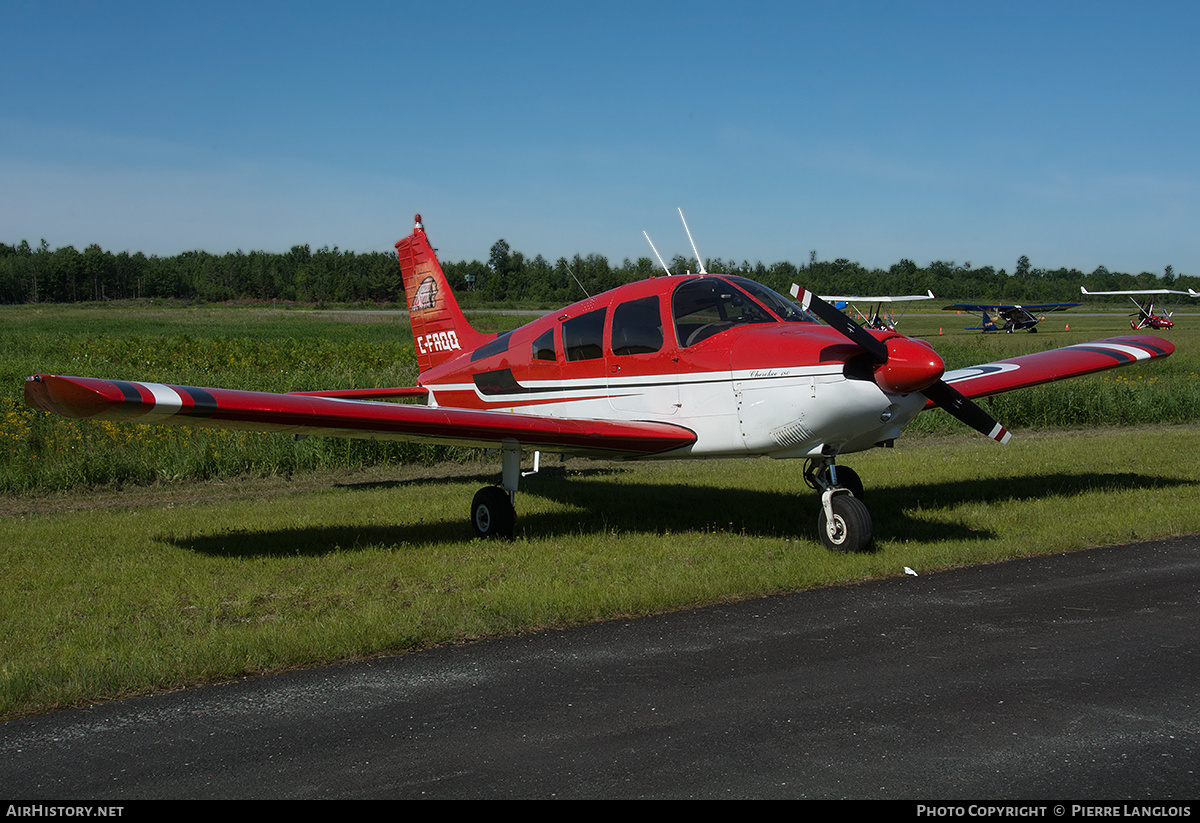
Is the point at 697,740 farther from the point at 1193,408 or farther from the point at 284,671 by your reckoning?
the point at 1193,408

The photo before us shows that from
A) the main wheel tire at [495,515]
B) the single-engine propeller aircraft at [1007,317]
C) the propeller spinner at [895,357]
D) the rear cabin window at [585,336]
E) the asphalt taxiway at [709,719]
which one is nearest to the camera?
the asphalt taxiway at [709,719]

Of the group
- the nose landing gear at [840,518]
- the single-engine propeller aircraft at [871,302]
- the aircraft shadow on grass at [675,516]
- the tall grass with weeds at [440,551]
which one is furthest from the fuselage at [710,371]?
the single-engine propeller aircraft at [871,302]

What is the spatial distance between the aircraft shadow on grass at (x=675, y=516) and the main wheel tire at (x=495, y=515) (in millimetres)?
311

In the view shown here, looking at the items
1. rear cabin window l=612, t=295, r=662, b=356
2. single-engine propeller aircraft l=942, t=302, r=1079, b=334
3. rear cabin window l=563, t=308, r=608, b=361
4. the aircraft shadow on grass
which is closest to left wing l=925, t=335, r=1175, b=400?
the aircraft shadow on grass

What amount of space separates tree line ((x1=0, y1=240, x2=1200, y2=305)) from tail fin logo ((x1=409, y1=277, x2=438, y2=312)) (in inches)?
2216

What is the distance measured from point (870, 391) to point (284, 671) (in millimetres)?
4821

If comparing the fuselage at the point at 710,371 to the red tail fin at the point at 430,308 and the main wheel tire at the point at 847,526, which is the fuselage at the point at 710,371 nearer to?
the main wheel tire at the point at 847,526

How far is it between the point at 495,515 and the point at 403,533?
109 cm

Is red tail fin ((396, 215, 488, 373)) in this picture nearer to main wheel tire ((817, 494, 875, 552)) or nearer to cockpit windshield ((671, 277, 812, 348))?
cockpit windshield ((671, 277, 812, 348))

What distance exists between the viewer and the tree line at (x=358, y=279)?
98438 mm

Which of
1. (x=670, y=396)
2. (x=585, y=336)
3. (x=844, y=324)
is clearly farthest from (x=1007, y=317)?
(x=844, y=324)

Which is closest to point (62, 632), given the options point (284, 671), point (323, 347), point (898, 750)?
point (284, 671)

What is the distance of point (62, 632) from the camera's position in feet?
19.2

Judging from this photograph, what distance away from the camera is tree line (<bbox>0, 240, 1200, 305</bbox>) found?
98.4 metres
